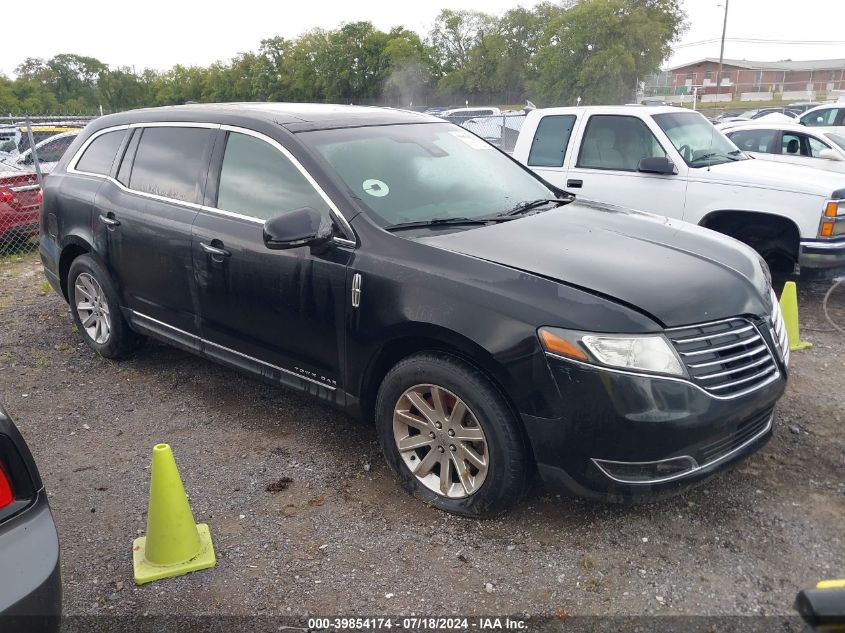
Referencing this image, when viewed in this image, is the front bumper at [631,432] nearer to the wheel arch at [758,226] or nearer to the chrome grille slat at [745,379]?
the chrome grille slat at [745,379]

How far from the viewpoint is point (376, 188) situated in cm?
363

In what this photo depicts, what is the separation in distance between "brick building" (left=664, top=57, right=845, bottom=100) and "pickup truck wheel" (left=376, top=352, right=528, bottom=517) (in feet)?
249

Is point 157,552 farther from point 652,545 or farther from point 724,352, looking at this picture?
point 724,352

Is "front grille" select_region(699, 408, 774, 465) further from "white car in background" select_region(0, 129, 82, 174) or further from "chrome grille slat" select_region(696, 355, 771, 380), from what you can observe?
"white car in background" select_region(0, 129, 82, 174)

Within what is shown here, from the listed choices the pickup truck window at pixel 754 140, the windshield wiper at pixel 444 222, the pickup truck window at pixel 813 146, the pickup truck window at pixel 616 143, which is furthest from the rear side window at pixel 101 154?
the pickup truck window at pixel 813 146

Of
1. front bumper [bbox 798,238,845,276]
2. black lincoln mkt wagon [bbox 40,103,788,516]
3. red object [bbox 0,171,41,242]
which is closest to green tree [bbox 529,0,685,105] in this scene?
red object [bbox 0,171,41,242]

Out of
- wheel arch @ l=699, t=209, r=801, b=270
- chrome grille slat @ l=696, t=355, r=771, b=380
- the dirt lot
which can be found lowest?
the dirt lot

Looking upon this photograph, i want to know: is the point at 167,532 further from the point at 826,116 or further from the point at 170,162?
the point at 826,116

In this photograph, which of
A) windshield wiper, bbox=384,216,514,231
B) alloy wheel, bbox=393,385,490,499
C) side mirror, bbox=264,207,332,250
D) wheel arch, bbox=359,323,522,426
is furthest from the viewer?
windshield wiper, bbox=384,216,514,231

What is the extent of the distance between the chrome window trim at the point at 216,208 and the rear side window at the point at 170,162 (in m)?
0.03

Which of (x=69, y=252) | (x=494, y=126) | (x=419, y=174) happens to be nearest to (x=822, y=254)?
(x=419, y=174)

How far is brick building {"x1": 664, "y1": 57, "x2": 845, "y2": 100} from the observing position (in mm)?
75938

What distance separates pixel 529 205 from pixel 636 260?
3.25 ft

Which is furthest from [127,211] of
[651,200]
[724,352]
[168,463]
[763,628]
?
[651,200]
